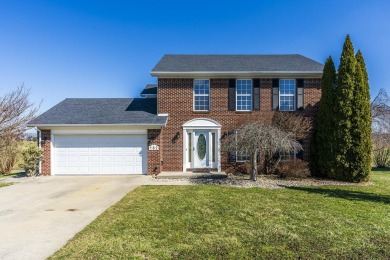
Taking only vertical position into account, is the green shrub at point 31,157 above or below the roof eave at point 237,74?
below

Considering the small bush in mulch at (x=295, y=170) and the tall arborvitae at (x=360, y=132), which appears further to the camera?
the small bush in mulch at (x=295, y=170)

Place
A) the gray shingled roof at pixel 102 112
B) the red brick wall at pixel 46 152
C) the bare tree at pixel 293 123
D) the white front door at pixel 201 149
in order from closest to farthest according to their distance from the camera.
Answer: the bare tree at pixel 293 123
the red brick wall at pixel 46 152
the gray shingled roof at pixel 102 112
the white front door at pixel 201 149

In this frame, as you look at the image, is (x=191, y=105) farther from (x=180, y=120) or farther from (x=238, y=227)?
(x=238, y=227)

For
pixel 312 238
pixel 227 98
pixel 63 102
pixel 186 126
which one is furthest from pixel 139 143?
pixel 312 238

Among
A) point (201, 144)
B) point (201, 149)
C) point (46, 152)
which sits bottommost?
point (46, 152)

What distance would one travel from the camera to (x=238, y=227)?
16.2 ft

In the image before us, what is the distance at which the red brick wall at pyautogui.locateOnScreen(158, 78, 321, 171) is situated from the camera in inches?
494

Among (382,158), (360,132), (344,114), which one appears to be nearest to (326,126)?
(344,114)

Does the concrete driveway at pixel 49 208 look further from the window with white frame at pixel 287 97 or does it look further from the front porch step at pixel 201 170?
the window with white frame at pixel 287 97

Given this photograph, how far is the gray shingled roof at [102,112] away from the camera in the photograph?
474 inches

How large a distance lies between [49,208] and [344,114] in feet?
41.1

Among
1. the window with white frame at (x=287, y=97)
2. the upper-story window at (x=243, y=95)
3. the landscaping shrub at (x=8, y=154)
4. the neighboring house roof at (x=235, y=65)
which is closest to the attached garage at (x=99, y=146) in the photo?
the neighboring house roof at (x=235, y=65)

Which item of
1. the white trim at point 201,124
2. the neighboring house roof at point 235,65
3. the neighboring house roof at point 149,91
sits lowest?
the white trim at point 201,124

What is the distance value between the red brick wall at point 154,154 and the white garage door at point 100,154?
38 centimetres
